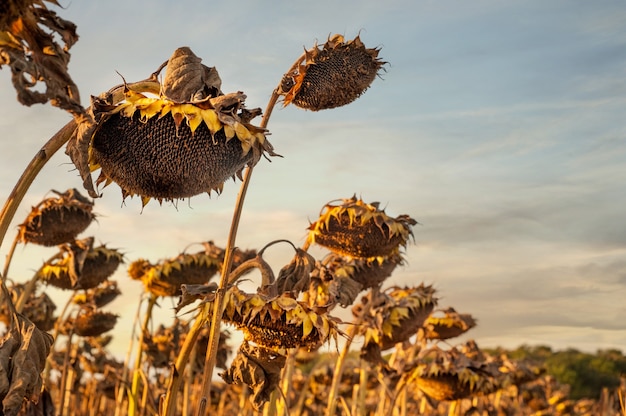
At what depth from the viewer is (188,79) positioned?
9.59 feet

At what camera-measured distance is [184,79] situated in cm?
292

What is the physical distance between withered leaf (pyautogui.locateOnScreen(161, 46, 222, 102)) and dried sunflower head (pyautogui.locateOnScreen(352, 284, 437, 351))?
3.43 m

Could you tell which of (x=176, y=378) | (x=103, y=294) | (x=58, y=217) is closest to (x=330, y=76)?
(x=176, y=378)

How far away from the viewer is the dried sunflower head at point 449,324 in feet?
25.0

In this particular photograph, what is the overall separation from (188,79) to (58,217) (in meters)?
3.09

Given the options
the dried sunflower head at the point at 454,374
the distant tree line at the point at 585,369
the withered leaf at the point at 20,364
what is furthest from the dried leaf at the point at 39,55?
the distant tree line at the point at 585,369

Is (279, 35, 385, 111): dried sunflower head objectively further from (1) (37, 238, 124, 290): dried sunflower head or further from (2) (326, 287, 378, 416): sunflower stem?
(1) (37, 238, 124, 290): dried sunflower head

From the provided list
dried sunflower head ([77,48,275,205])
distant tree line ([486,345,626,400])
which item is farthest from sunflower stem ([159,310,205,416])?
distant tree line ([486,345,626,400])

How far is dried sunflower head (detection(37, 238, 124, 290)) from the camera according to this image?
20.9ft

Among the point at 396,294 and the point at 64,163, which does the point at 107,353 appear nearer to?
the point at 396,294

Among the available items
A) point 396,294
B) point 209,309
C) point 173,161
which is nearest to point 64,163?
point 173,161

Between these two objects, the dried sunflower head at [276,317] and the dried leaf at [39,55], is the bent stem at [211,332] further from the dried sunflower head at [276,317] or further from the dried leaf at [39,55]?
the dried leaf at [39,55]

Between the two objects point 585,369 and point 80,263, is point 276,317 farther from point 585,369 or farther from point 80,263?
point 585,369

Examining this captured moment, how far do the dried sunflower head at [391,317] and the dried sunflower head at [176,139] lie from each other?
3454mm
